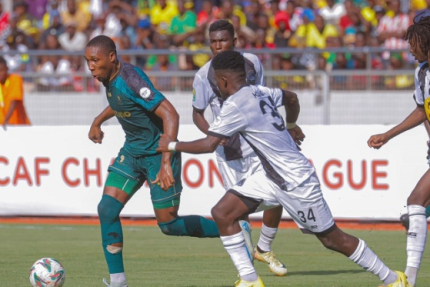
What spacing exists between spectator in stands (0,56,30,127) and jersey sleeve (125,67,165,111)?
331 inches

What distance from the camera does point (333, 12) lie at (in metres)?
21.3

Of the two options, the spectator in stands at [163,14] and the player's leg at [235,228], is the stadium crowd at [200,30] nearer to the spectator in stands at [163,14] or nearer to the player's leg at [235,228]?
the spectator in stands at [163,14]

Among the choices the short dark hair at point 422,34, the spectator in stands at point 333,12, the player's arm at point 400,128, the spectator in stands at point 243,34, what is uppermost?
the short dark hair at point 422,34

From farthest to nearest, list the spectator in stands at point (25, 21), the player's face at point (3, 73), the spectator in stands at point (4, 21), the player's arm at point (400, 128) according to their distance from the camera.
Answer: the spectator in stands at point (25, 21), the spectator in stands at point (4, 21), the player's face at point (3, 73), the player's arm at point (400, 128)

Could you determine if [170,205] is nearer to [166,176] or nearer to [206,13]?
[166,176]

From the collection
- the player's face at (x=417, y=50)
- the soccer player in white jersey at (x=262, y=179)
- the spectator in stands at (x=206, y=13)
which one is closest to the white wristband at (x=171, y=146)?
the soccer player in white jersey at (x=262, y=179)

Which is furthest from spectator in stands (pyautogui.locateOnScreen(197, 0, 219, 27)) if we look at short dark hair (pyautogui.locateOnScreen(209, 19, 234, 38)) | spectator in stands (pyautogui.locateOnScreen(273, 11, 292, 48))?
short dark hair (pyautogui.locateOnScreen(209, 19, 234, 38))

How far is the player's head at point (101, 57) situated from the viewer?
840cm

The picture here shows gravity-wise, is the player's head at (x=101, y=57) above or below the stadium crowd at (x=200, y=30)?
above

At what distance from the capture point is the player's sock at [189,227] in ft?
28.9

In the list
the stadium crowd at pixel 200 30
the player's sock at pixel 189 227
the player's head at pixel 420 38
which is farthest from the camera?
the stadium crowd at pixel 200 30

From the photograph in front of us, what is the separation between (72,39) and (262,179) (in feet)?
47.4

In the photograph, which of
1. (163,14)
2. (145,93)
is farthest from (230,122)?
(163,14)

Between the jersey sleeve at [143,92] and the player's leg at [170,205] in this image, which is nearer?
the jersey sleeve at [143,92]
